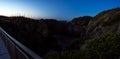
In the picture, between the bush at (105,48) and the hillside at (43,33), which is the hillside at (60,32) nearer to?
the hillside at (43,33)

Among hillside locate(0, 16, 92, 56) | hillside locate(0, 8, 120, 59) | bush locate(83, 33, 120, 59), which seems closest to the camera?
bush locate(83, 33, 120, 59)

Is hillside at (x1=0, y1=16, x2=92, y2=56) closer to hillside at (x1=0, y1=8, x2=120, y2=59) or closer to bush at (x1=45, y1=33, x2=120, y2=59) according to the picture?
hillside at (x1=0, y1=8, x2=120, y2=59)

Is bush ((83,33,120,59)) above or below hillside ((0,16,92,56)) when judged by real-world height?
above

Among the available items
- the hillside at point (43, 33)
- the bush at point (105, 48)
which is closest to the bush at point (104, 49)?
the bush at point (105, 48)

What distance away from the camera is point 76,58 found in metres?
16.1

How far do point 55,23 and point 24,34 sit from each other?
22.7 feet

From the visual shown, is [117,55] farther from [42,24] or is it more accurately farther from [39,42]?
[42,24]

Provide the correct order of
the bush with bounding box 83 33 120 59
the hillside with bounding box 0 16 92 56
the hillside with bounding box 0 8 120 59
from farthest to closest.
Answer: the hillside with bounding box 0 16 92 56
the hillside with bounding box 0 8 120 59
the bush with bounding box 83 33 120 59

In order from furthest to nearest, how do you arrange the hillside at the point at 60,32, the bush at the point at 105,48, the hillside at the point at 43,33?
the hillside at the point at 43,33 < the hillside at the point at 60,32 < the bush at the point at 105,48

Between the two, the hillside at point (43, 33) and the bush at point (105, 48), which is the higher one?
the bush at point (105, 48)

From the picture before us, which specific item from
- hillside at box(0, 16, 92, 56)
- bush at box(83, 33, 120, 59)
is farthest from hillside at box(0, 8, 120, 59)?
bush at box(83, 33, 120, 59)

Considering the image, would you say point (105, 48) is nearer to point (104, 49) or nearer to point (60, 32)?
point (104, 49)

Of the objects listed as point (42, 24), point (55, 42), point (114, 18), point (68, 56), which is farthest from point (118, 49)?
point (42, 24)

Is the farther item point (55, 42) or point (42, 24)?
point (42, 24)
